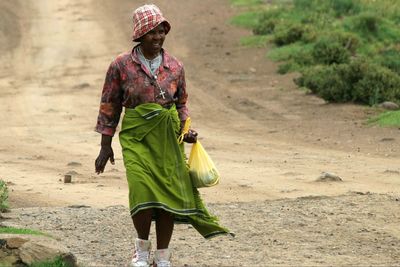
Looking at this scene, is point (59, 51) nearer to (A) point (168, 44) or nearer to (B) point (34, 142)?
(A) point (168, 44)

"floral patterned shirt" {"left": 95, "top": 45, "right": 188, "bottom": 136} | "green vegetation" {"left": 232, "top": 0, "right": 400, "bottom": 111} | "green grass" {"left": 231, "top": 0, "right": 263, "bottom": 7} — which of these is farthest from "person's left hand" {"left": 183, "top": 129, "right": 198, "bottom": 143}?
"green grass" {"left": 231, "top": 0, "right": 263, "bottom": 7}

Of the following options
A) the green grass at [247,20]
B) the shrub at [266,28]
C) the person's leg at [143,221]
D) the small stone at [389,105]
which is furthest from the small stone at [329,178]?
the green grass at [247,20]

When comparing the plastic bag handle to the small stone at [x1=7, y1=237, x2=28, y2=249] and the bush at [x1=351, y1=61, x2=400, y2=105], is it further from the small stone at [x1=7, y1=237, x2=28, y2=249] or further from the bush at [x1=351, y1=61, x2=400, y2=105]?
the bush at [x1=351, y1=61, x2=400, y2=105]

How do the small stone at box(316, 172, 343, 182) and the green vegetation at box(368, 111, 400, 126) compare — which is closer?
the small stone at box(316, 172, 343, 182)

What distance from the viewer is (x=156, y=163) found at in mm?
6457

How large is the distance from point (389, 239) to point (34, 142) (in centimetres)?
711

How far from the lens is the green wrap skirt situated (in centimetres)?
633

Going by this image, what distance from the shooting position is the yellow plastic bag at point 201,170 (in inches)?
256

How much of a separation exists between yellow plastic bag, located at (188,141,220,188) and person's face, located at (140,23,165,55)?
653 mm

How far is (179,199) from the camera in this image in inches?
254

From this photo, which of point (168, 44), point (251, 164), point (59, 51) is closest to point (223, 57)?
point (168, 44)

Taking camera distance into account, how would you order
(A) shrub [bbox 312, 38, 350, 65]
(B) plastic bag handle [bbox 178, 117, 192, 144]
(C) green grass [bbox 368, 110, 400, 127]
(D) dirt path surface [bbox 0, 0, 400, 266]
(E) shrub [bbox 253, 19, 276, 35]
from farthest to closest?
(E) shrub [bbox 253, 19, 276, 35] < (A) shrub [bbox 312, 38, 350, 65] < (C) green grass [bbox 368, 110, 400, 127] < (D) dirt path surface [bbox 0, 0, 400, 266] < (B) plastic bag handle [bbox 178, 117, 192, 144]

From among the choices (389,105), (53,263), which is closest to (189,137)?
(53,263)

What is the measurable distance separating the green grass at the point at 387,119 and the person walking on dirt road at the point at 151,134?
323 inches
